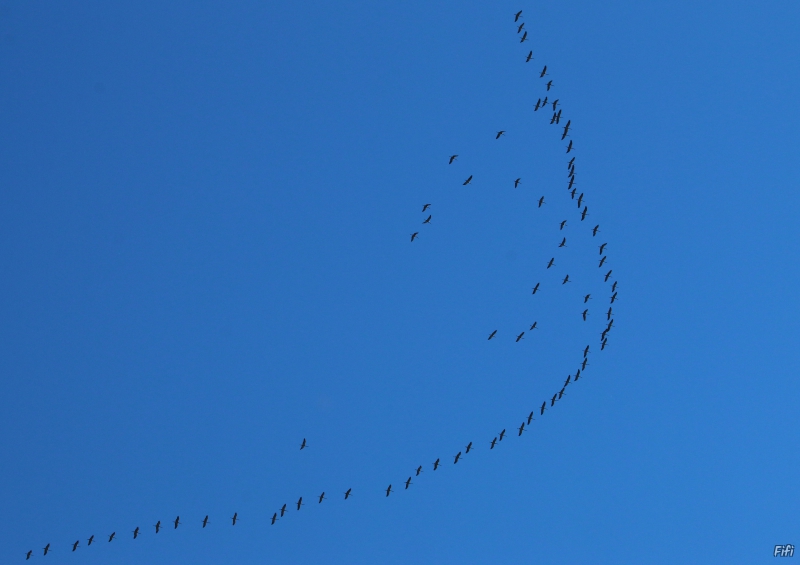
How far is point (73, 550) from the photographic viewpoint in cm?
7825

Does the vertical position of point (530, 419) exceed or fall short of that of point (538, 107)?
it falls short

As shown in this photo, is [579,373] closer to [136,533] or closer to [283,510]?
[283,510]

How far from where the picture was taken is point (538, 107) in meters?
72.2

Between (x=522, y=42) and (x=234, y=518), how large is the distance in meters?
30.7

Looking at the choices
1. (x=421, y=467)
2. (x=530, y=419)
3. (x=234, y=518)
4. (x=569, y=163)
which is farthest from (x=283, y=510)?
(x=569, y=163)

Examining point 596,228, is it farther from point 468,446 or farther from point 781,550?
point 781,550

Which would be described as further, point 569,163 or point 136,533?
point 136,533

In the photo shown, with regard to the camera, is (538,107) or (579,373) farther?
(579,373)

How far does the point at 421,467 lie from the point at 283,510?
8543 mm

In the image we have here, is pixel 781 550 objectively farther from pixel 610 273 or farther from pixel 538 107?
pixel 538 107

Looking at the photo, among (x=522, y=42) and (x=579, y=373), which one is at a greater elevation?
(x=522, y=42)

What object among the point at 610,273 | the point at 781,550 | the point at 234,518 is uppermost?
the point at 610,273

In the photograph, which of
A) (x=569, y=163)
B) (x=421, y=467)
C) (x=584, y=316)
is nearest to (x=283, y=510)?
(x=421, y=467)

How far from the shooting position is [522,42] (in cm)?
7212
